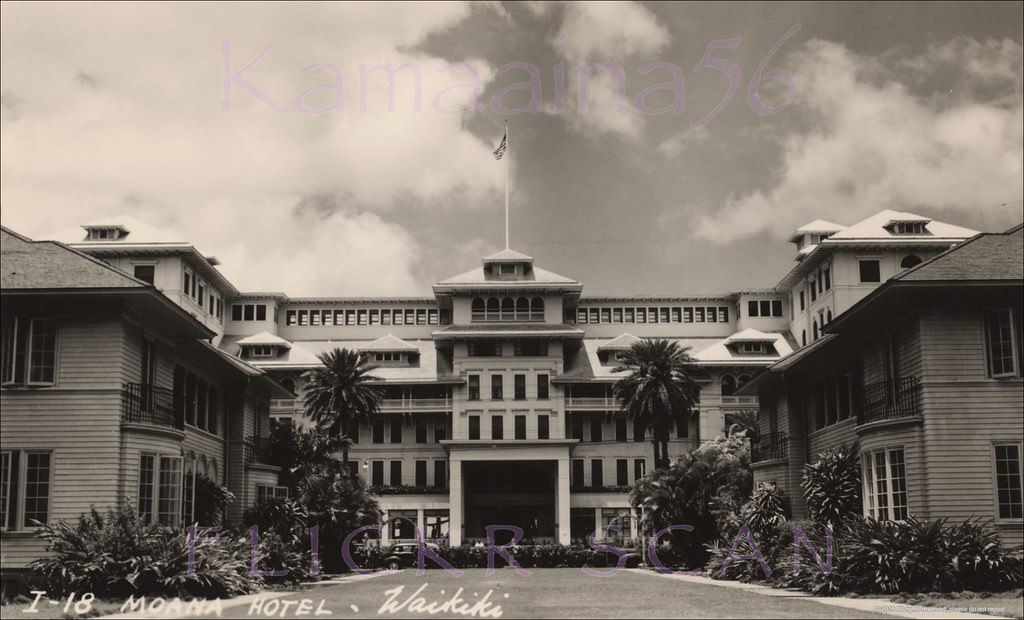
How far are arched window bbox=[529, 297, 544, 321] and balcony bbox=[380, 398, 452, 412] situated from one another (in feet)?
29.6

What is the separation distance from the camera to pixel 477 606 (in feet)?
86.8

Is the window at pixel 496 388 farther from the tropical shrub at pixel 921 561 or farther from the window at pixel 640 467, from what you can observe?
the tropical shrub at pixel 921 561

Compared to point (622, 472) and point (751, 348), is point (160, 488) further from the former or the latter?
point (751, 348)

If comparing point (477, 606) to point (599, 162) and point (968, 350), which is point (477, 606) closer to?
point (968, 350)

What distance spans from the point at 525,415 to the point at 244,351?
76.3 ft

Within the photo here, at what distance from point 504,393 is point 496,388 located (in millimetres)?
743

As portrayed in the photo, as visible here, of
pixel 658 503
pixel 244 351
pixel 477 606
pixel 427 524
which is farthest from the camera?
pixel 244 351

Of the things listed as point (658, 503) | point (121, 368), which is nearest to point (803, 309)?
point (658, 503)

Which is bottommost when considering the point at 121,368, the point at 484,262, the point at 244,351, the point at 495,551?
the point at 495,551

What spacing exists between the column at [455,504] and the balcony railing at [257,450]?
34.9 meters

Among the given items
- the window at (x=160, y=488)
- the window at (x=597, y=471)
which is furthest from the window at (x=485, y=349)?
the window at (x=160, y=488)

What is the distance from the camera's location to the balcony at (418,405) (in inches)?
3644

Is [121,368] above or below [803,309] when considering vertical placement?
below

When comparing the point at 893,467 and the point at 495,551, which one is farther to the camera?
the point at 495,551
